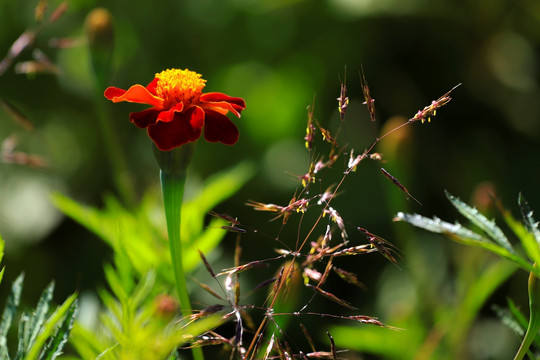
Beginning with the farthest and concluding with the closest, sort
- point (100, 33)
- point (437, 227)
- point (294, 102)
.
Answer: point (294, 102), point (100, 33), point (437, 227)

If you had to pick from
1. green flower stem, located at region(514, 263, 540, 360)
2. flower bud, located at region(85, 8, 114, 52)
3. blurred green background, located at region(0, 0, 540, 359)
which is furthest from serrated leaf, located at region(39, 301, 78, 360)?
blurred green background, located at region(0, 0, 540, 359)

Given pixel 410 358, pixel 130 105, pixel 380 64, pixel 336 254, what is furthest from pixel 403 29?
pixel 336 254

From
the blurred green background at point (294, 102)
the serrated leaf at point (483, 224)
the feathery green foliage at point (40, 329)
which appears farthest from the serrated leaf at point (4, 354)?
the blurred green background at point (294, 102)

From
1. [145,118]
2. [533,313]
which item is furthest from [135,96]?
[533,313]

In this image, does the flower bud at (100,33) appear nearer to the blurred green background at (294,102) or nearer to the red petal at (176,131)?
the red petal at (176,131)

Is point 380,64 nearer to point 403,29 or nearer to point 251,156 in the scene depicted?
point 403,29

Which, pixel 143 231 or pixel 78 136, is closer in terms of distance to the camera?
pixel 143 231

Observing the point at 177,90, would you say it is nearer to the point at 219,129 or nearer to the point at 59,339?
the point at 219,129
